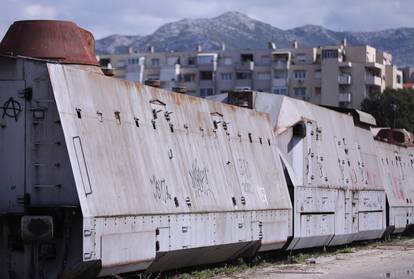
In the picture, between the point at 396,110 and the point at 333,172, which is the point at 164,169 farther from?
the point at 396,110

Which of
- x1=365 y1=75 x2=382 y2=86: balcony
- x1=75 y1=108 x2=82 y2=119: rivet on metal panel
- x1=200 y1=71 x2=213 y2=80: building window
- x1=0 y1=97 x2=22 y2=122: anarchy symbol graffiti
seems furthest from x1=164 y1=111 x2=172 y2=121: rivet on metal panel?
x1=200 y1=71 x2=213 y2=80: building window

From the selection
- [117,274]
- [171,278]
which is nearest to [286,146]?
[171,278]

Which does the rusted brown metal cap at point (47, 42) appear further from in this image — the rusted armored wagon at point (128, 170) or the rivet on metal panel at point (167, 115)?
the rivet on metal panel at point (167, 115)

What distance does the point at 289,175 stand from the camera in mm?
19500

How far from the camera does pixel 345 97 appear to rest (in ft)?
340

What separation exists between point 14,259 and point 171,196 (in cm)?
313

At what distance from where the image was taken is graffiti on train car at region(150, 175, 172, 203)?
13.7m

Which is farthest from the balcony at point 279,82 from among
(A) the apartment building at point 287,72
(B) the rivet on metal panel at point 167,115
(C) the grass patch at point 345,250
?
(B) the rivet on metal panel at point 167,115

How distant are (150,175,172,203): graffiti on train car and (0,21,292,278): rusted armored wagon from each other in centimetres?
2

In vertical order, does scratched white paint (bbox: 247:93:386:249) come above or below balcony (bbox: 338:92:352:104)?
below

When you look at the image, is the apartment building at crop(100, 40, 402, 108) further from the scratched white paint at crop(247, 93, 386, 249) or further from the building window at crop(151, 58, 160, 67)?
the scratched white paint at crop(247, 93, 386, 249)

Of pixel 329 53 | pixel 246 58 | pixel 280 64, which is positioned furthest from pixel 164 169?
pixel 246 58

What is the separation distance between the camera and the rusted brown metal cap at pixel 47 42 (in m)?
13.8

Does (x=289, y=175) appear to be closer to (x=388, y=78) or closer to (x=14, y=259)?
(x=14, y=259)
